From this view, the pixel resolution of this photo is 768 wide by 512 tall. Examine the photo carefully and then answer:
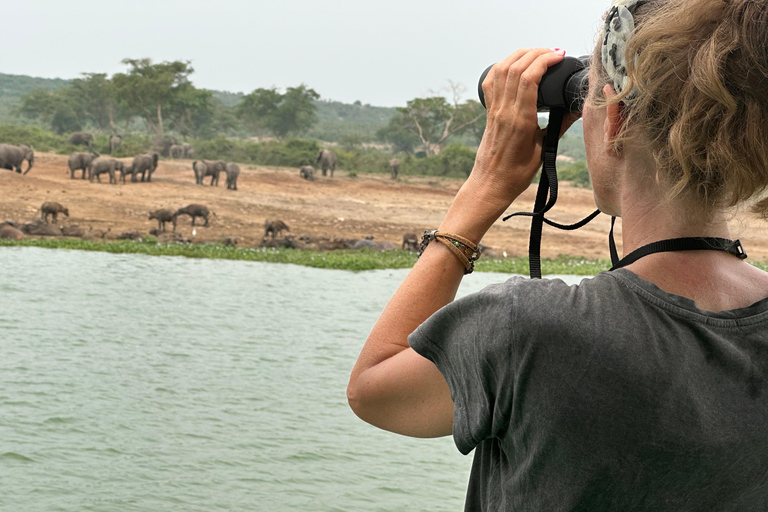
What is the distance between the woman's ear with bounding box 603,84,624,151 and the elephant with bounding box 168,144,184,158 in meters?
33.1

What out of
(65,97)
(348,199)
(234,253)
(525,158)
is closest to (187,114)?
(65,97)

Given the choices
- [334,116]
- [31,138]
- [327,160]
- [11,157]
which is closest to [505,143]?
[11,157]

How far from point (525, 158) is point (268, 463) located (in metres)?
3.55

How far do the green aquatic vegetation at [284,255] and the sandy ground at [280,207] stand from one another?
168cm

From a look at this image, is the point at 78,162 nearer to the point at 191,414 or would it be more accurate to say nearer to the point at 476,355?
the point at 191,414

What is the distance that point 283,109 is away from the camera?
50438 millimetres

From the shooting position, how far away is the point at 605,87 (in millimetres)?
946

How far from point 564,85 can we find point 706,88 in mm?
263

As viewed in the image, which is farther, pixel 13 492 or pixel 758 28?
pixel 13 492

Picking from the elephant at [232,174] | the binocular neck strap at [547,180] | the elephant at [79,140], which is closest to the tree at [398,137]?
the elephant at [79,140]

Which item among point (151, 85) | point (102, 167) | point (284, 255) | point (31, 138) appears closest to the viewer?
point (284, 255)

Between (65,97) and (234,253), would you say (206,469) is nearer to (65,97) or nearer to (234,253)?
(234,253)

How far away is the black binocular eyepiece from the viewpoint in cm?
105

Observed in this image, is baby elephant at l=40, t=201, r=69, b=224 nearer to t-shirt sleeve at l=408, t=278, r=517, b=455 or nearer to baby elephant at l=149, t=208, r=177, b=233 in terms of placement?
baby elephant at l=149, t=208, r=177, b=233
